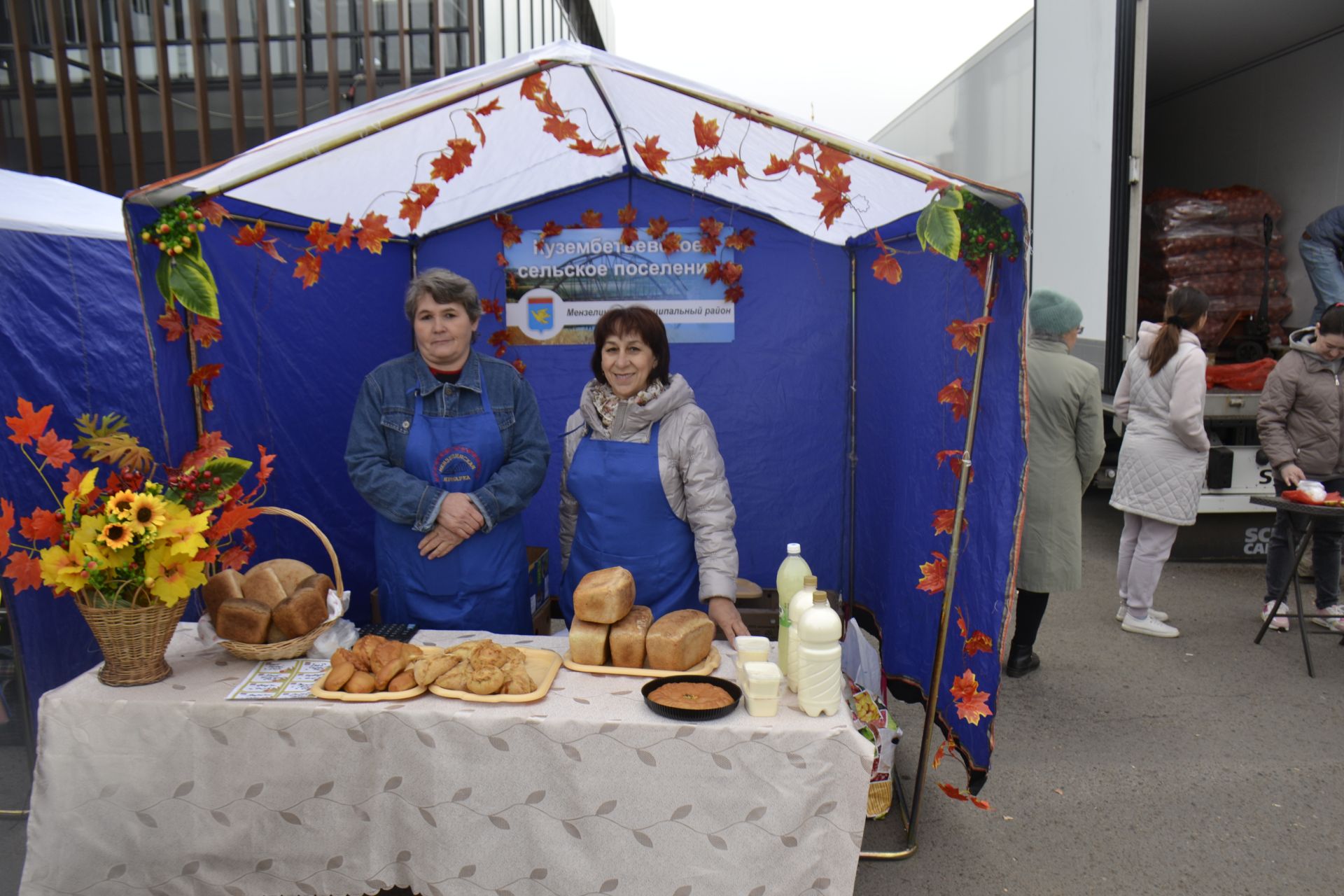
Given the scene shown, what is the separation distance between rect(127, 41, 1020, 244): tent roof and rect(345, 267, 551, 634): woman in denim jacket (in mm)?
539

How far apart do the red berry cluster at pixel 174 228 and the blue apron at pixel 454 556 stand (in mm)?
804

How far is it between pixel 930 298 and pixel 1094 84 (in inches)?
127

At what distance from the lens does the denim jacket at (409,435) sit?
2643 mm

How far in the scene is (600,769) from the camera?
6.27 ft

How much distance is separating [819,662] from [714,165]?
1916 mm

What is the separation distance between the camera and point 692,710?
6.23 feet

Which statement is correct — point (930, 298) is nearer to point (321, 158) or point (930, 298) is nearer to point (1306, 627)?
point (321, 158)

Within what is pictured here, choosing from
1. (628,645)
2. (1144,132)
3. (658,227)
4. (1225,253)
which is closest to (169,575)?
(628,645)

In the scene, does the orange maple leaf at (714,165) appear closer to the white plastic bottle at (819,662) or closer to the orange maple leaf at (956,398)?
the orange maple leaf at (956,398)

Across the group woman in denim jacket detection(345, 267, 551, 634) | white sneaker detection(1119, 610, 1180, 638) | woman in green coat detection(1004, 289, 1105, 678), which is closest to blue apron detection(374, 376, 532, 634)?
woman in denim jacket detection(345, 267, 551, 634)

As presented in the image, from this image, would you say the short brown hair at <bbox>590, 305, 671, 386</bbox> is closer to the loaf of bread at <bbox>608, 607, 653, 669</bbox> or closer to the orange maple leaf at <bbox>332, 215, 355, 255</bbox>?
the loaf of bread at <bbox>608, 607, 653, 669</bbox>

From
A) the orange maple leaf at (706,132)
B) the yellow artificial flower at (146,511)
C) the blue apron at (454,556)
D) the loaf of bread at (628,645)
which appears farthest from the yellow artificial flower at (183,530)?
the orange maple leaf at (706,132)

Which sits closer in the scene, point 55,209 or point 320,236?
point 320,236

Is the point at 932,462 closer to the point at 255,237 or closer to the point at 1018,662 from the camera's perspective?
the point at 1018,662
